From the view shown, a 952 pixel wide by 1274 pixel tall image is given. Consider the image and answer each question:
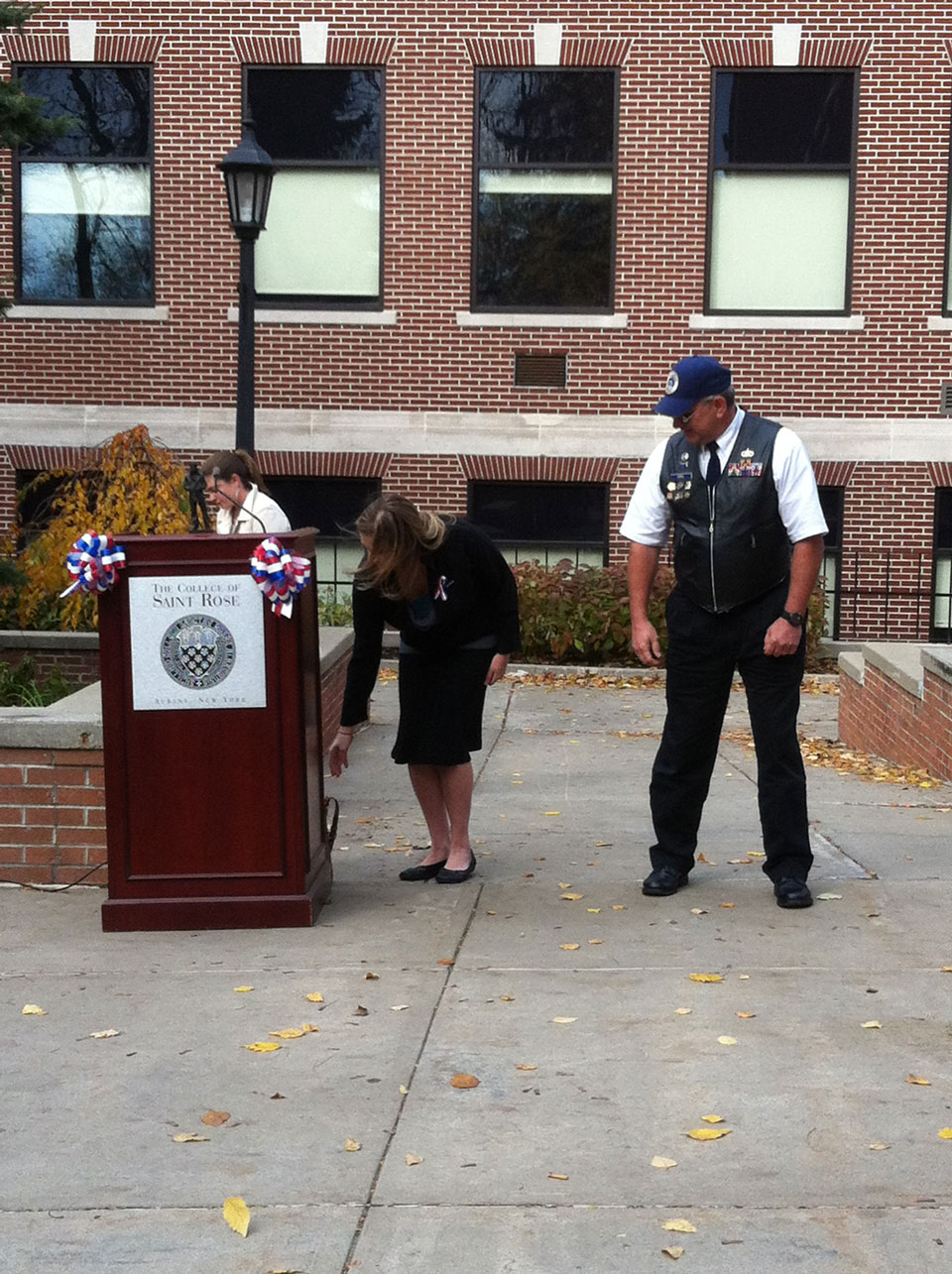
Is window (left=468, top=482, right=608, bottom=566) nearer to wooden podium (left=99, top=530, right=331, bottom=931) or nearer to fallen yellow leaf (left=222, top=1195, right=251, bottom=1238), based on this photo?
wooden podium (left=99, top=530, right=331, bottom=931)

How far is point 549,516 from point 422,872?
10650 mm

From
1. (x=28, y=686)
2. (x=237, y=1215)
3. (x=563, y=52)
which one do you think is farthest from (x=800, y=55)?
(x=237, y=1215)

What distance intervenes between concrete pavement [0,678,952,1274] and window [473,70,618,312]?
10700 millimetres

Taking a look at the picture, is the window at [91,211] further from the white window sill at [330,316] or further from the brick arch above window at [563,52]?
the brick arch above window at [563,52]

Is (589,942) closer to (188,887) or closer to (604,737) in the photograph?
(188,887)

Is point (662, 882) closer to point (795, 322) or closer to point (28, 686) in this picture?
point (28, 686)

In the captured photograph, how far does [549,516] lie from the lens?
1675 centimetres

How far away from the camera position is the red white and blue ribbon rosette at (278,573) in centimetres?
539

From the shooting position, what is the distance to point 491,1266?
312cm

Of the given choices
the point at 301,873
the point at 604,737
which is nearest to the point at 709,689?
the point at 301,873

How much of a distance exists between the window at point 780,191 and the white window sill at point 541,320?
3.44 feet

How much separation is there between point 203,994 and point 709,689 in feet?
6.82

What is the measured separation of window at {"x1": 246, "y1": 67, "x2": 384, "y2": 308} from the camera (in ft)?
53.8

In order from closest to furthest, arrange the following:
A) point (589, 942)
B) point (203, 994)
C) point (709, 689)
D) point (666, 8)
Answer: point (203, 994) < point (589, 942) < point (709, 689) < point (666, 8)
